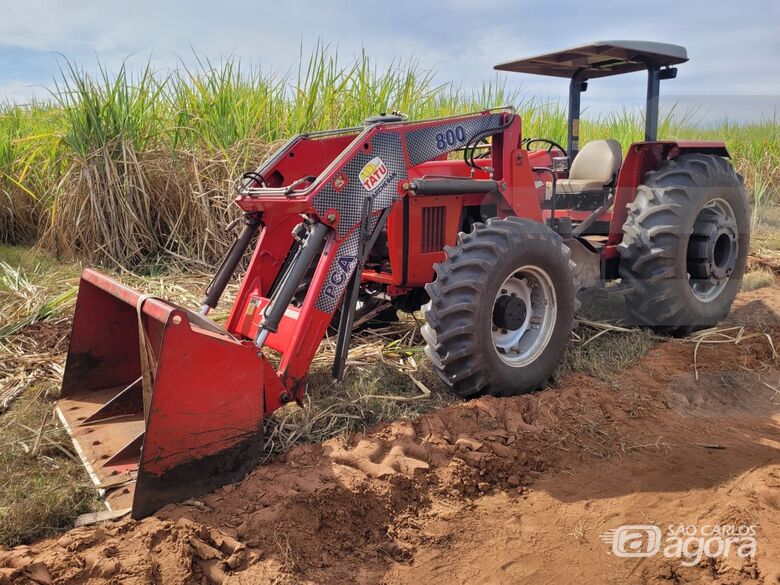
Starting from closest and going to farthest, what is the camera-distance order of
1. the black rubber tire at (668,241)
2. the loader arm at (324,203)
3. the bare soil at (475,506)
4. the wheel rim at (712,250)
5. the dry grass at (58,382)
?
the bare soil at (475,506) → the dry grass at (58,382) → the loader arm at (324,203) → the black rubber tire at (668,241) → the wheel rim at (712,250)

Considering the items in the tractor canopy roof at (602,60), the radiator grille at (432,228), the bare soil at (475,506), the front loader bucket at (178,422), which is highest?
the tractor canopy roof at (602,60)

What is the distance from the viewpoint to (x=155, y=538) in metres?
2.26

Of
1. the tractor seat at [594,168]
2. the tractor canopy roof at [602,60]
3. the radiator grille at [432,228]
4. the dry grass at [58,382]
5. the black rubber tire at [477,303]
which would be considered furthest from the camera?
the tractor seat at [594,168]

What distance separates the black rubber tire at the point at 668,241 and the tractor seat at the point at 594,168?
491 mm

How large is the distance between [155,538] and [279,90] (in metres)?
5.89

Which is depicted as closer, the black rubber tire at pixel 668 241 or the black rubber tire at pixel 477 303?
the black rubber tire at pixel 477 303

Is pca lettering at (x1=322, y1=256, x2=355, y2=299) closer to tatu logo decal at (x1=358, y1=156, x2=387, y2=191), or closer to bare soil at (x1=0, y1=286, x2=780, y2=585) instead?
tatu logo decal at (x1=358, y1=156, x2=387, y2=191)

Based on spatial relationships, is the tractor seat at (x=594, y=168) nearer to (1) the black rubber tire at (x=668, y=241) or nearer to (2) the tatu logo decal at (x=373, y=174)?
(1) the black rubber tire at (x=668, y=241)

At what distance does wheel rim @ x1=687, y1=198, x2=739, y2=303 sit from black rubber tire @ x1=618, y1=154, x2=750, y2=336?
140 millimetres

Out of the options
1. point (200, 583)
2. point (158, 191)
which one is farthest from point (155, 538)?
point (158, 191)

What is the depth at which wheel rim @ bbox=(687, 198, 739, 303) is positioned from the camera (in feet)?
15.4

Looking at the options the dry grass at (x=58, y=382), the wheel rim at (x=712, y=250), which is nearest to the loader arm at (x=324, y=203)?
the dry grass at (x=58, y=382)

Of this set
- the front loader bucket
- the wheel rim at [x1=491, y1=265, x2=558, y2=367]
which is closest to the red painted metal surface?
the front loader bucket

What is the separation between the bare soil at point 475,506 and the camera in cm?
220
